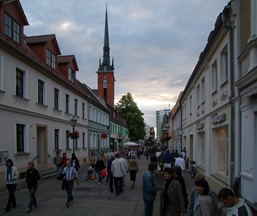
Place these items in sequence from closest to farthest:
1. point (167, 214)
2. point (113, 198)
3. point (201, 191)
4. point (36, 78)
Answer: point (201, 191) < point (167, 214) < point (113, 198) < point (36, 78)

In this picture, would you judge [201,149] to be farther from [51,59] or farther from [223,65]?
[51,59]

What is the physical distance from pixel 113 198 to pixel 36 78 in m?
9.50

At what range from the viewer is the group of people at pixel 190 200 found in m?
3.37

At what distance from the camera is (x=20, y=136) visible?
14.8 metres

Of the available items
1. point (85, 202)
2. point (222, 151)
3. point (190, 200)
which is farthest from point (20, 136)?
point (190, 200)

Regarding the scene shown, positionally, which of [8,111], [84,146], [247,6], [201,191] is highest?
[247,6]

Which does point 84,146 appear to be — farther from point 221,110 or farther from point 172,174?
point 172,174

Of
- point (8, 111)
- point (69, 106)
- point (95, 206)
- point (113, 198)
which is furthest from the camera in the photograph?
point (69, 106)

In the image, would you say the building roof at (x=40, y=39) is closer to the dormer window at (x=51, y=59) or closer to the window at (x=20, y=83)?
the dormer window at (x=51, y=59)

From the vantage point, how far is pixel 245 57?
26.1ft

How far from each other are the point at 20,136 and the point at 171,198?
456 inches

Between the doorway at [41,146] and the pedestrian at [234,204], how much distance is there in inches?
631

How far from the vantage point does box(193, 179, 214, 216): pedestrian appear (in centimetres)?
418

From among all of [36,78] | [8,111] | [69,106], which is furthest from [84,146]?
[8,111]
